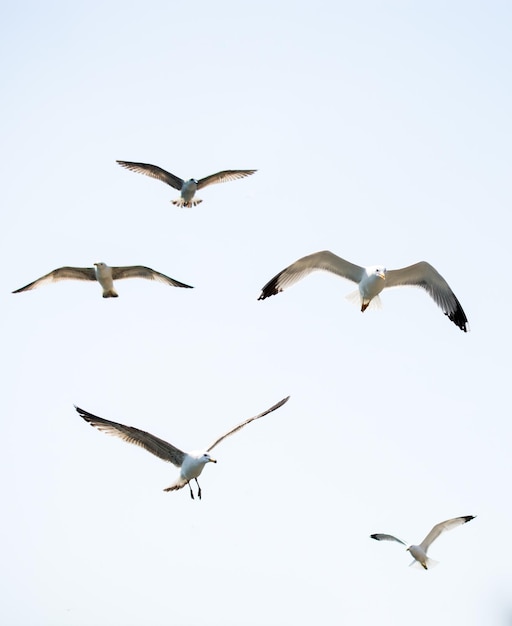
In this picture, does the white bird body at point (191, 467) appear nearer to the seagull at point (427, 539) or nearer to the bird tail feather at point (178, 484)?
the bird tail feather at point (178, 484)

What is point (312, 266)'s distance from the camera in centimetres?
1423

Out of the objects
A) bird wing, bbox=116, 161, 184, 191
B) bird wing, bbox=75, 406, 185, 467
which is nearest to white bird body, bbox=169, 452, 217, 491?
bird wing, bbox=75, 406, 185, 467

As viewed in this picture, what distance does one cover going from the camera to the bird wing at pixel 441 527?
15.7 m

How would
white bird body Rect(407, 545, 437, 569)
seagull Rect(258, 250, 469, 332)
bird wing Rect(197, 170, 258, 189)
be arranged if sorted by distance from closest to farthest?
seagull Rect(258, 250, 469, 332), white bird body Rect(407, 545, 437, 569), bird wing Rect(197, 170, 258, 189)

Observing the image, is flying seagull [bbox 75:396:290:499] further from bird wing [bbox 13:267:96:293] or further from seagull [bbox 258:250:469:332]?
bird wing [bbox 13:267:96:293]

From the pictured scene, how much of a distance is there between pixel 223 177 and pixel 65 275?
423 centimetres

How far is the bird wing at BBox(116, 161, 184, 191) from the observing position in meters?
18.8

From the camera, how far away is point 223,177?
19641mm

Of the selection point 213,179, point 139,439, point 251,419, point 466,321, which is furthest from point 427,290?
point 213,179

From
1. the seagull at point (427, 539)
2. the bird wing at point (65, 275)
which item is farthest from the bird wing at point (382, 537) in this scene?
the bird wing at point (65, 275)

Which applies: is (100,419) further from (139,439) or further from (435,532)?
(435,532)

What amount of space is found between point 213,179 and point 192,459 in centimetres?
856

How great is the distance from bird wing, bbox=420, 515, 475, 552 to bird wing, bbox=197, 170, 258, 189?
781cm

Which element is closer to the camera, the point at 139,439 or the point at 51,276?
the point at 139,439
